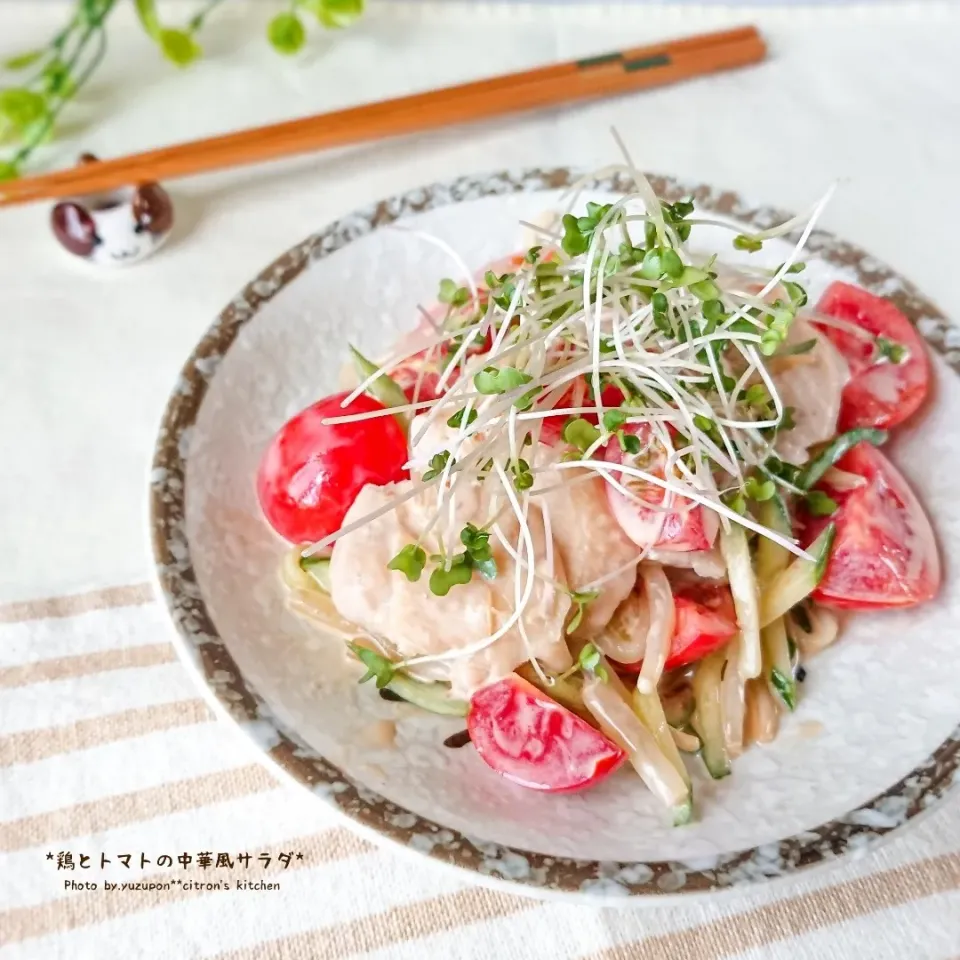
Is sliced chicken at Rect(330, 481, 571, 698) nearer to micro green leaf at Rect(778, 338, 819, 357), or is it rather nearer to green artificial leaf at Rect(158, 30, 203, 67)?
micro green leaf at Rect(778, 338, 819, 357)

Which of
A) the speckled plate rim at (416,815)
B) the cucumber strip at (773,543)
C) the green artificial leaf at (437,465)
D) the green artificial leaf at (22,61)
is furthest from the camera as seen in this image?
the green artificial leaf at (22,61)

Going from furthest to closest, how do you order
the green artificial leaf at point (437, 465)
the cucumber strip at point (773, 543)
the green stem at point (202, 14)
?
the green stem at point (202, 14) < the cucumber strip at point (773, 543) < the green artificial leaf at point (437, 465)

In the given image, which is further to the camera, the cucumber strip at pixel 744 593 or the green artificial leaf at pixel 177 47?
the green artificial leaf at pixel 177 47

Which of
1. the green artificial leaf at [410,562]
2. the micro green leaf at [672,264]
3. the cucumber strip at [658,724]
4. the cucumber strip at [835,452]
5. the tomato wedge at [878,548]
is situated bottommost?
the cucumber strip at [658,724]

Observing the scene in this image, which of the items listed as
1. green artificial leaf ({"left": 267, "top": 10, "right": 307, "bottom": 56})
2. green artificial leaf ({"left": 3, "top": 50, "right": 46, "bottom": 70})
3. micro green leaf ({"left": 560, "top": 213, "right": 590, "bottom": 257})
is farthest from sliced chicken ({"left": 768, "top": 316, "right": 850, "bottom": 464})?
green artificial leaf ({"left": 3, "top": 50, "right": 46, "bottom": 70})

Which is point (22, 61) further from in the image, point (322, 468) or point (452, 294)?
point (322, 468)

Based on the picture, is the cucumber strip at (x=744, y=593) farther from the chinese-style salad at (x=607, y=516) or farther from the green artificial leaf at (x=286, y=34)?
the green artificial leaf at (x=286, y=34)

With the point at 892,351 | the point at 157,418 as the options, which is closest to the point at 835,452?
the point at 892,351

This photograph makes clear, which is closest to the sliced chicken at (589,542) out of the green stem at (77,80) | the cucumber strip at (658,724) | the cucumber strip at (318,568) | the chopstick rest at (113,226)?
→ the cucumber strip at (658,724)
